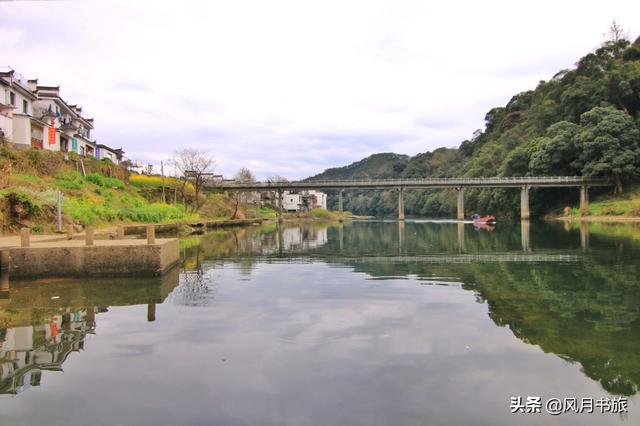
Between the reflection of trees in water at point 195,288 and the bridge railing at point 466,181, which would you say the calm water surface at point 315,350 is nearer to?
the reflection of trees in water at point 195,288

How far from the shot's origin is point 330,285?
1420cm

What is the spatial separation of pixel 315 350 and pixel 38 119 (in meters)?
45.0

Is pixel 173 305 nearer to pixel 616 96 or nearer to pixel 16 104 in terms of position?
pixel 16 104

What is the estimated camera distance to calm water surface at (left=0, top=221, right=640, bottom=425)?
559 centimetres

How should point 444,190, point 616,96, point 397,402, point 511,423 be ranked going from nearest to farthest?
point 511,423
point 397,402
point 616,96
point 444,190

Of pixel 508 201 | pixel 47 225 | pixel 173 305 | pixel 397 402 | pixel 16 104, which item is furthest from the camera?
pixel 508 201

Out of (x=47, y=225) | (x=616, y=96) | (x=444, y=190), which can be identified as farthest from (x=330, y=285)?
(x=444, y=190)

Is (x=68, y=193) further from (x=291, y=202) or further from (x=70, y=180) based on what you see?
(x=291, y=202)

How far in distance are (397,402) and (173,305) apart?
23.7ft

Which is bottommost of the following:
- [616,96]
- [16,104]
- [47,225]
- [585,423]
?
[585,423]

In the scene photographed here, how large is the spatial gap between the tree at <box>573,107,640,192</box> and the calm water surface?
50.7 metres

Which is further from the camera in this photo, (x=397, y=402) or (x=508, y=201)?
(x=508, y=201)

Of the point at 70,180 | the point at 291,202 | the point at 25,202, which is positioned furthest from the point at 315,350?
the point at 291,202

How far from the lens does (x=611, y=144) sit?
5762 cm
